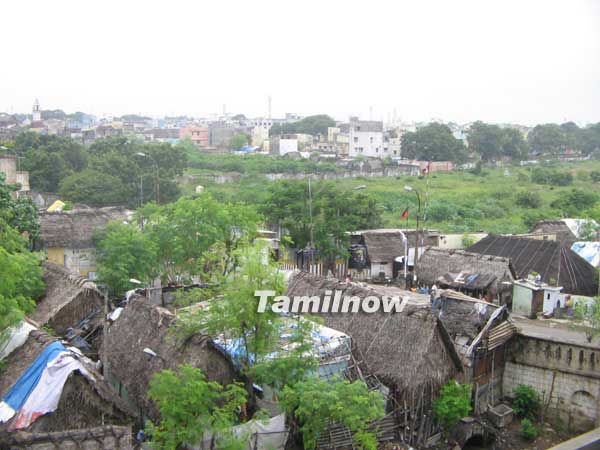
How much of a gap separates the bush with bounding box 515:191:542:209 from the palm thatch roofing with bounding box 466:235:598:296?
75.3 feet

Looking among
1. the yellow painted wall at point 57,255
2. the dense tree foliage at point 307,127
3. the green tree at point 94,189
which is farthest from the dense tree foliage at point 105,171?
the dense tree foliage at point 307,127

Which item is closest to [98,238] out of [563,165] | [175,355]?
[175,355]

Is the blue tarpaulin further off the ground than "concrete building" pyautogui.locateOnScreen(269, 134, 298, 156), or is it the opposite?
"concrete building" pyautogui.locateOnScreen(269, 134, 298, 156)

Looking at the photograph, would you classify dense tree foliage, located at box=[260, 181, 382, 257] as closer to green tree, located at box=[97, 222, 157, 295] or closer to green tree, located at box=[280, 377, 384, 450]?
green tree, located at box=[97, 222, 157, 295]

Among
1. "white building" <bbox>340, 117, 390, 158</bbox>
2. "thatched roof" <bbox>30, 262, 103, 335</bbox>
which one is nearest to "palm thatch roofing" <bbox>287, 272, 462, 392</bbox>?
"thatched roof" <bbox>30, 262, 103, 335</bbox>

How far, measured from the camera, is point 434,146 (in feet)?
236

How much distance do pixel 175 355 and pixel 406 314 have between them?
5.81 metres

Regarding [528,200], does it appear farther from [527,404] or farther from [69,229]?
[69,229]

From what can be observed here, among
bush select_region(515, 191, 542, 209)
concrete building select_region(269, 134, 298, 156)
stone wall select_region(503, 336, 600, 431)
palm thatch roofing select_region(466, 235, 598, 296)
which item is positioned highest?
concrete building select_region(269, 134, 298, 156)

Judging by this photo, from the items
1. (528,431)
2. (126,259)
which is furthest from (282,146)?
(528,431)

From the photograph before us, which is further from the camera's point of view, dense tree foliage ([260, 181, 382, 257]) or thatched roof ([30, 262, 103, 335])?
dense tree foliage ([260, 181, 382, 257])

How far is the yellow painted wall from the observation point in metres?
26.2

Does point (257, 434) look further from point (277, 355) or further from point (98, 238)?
point (98, 238)

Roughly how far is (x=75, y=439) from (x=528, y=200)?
145 feet
